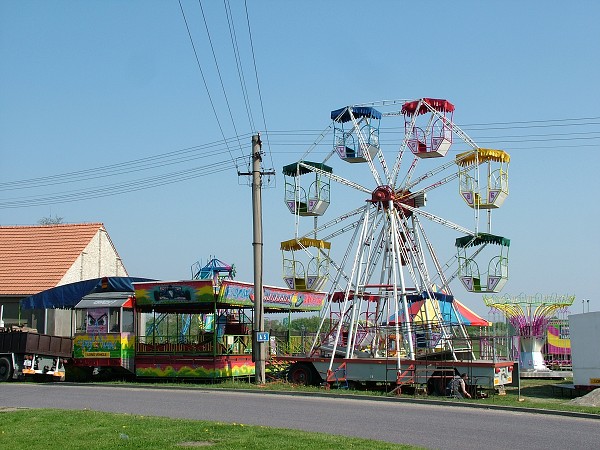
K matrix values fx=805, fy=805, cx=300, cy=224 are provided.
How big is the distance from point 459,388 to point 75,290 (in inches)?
704

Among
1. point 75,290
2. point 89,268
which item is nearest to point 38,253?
point 89,268

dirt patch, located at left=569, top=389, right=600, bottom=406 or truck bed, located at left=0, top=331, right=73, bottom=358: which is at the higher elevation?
truck bed, located at left=0, top=331, right=73, bottom=358

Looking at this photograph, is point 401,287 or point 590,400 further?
point 401,287

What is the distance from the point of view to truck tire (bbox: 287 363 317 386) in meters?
26.5

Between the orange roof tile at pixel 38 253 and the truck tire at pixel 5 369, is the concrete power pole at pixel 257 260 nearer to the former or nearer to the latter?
the truck tire at pixel 5 369

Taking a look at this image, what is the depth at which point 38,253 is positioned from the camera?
45438 millimetres

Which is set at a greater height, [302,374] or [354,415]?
[302,374]

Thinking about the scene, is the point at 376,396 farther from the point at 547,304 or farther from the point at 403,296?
the point at 547,304

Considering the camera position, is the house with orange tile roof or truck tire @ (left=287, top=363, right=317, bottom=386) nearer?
truck tire @ (left=287, top=363, right=317, bottom=386)

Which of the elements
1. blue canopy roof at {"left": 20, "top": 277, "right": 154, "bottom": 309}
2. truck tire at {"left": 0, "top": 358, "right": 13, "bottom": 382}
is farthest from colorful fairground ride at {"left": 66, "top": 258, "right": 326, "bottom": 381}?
truck tire at {"left": 0, "top": 358, "right": 13, "bottom": 382}

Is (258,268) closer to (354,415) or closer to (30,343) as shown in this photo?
(30,343)

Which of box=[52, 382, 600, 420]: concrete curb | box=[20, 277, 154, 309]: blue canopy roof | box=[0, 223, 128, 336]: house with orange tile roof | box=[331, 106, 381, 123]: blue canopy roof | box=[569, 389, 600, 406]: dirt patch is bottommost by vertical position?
box=[52, 382, 600, 420]: concrete curb

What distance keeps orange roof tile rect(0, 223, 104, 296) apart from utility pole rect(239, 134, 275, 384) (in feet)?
60.9

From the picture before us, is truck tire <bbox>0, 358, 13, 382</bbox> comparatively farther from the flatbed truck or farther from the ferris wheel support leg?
the ferris wheel support leg
